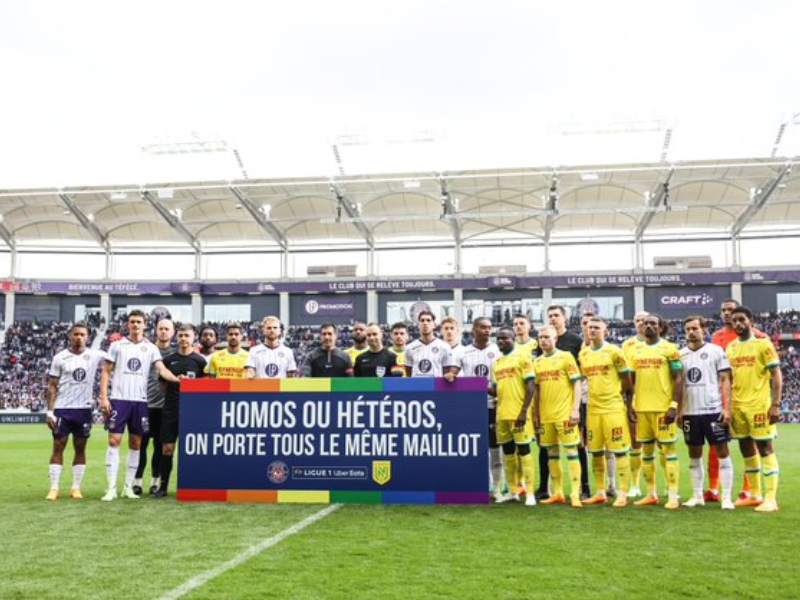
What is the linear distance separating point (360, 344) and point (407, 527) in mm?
3274

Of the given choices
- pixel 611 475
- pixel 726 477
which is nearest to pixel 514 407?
pixel 611 475

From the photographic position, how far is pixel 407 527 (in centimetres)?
614

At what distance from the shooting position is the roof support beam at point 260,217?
35.5 metres

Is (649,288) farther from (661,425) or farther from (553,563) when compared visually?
(553,563)

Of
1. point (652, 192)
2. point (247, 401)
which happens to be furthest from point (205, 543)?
point (652, 192)

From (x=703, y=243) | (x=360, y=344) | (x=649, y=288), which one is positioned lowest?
(x=360, y=344)

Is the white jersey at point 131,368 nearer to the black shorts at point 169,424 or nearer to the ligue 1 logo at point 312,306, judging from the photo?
the black shorts at point 169,424

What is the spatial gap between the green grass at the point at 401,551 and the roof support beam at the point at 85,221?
107 ft

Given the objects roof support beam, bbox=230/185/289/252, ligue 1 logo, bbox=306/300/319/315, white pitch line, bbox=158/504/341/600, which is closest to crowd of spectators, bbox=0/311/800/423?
ligue 1 logo, bbox=306/300/319/315

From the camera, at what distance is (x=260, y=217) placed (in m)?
38.0

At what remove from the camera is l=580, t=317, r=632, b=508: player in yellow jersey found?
7.58 m

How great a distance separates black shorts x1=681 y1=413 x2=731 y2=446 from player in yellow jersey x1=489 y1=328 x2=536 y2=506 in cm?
160

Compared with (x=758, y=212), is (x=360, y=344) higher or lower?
lower

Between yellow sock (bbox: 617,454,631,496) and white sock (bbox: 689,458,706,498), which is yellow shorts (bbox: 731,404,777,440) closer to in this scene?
white sock (bbox: 689,458,706,498)
